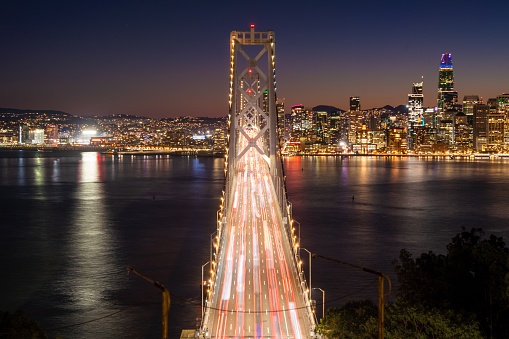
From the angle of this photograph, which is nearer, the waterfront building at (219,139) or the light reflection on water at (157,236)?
the light reflection on water at (157,236)

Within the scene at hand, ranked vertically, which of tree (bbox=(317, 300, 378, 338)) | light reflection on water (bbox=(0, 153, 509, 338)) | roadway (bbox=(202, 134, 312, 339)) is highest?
tree (bbox=(317, 300, 378, 338))

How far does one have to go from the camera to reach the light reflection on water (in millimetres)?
17328

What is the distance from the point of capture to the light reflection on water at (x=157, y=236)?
56.9 feet

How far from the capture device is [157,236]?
28.6 m

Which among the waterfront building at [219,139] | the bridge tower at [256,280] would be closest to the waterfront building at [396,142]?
the waterfront building at [219,139]

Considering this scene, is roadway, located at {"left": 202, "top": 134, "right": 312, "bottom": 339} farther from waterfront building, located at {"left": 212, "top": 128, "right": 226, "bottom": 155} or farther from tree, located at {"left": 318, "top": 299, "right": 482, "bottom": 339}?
waterfront building, located at {"left": 212, "top": 128, "right": 226, "bottom": 155}

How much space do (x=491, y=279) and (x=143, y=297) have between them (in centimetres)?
1005

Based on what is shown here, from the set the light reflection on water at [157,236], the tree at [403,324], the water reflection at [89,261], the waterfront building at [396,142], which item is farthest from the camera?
the waterfront building at [396,142]

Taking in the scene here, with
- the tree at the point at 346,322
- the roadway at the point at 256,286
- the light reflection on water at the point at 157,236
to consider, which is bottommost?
the light reflection on water at the point at 157,236

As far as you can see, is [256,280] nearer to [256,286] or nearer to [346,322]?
[256,286]

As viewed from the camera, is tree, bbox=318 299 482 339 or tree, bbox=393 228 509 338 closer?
tree, bbox=318 299 482 339

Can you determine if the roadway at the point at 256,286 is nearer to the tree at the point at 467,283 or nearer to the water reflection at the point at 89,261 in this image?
the tree at the point at 467,283

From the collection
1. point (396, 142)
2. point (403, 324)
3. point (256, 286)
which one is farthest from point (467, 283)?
point (396, 142)

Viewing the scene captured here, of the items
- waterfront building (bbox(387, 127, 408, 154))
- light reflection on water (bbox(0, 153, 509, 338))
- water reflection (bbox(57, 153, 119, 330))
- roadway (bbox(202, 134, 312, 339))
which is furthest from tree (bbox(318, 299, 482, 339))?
waterfront building (bbox(387, 127, 408, 154))
